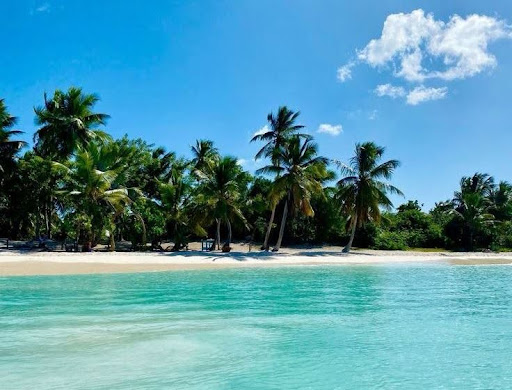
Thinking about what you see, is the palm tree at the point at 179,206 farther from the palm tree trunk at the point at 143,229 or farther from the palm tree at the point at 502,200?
the palm tree at the point at 502,200

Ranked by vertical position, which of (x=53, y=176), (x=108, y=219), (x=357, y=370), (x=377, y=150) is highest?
(x=377, y=150)

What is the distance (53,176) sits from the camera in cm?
2967

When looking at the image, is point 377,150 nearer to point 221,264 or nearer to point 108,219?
point 221,264

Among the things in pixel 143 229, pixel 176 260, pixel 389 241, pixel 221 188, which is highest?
pixel 221 188

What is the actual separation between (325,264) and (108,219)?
1316 centimetres

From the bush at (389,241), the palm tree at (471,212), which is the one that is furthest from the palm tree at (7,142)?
the palm tree at (471,212)

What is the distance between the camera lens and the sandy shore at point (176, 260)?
68.4ft

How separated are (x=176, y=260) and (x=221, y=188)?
6992 millimetres

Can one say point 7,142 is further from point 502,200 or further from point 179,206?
point 502,200

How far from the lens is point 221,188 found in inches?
1203

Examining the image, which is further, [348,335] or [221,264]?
[221,264]

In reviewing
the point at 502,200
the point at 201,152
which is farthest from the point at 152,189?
the point at 502,200

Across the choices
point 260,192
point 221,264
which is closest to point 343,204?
point 260,192

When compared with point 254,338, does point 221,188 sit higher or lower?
higher
